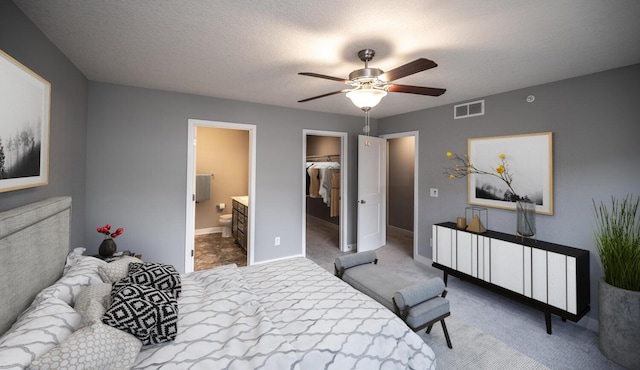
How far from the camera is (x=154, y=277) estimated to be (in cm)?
171

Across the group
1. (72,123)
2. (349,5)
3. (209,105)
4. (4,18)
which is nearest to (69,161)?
(72,123)

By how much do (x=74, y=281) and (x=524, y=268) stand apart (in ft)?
12.0

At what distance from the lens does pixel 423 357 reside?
1577 mm

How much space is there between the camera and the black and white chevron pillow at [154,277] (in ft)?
5.41

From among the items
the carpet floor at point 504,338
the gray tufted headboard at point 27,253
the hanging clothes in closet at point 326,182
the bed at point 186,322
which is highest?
the hanging clothes in closet at point 326,182

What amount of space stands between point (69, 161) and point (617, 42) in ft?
15.2

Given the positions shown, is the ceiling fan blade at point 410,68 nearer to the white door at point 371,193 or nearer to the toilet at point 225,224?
the white door at point 371,193

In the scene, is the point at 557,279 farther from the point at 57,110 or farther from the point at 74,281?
the point at 57,110

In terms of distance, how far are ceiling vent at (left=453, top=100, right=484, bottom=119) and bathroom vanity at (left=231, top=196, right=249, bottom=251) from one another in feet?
11.2

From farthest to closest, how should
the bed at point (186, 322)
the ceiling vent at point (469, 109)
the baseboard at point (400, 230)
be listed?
the baseboard at point (400, 230), the ceiling vent at point (469, 109), the bed at point (186, 322)

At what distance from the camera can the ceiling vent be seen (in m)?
3.42

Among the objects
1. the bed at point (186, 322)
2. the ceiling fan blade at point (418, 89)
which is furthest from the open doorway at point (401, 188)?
the bed at point (186, 322)

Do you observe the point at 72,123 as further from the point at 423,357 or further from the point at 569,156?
the point at 569,156

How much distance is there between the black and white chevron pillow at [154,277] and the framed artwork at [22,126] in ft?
2.55
